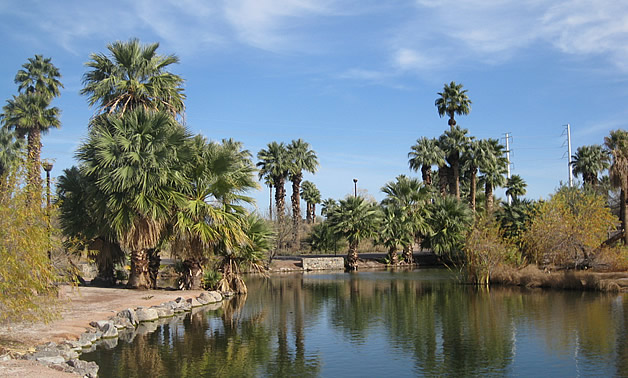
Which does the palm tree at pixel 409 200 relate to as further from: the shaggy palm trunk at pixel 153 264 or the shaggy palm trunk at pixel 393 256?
the shaggy palm trunk at pixel 153 264

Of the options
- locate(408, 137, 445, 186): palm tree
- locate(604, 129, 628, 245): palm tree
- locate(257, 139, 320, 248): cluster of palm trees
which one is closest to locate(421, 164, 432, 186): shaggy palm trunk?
locate(408, 137, 445, 186): palm tree

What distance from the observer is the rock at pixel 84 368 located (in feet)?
36.3

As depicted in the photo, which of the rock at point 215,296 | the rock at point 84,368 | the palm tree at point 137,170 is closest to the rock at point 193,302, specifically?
the rock at point 215,296

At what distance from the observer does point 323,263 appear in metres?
46.2

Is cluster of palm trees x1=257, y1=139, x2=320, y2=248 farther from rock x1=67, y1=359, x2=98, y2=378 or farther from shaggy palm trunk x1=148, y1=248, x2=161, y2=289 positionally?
rock x1=67, y1=359, x2=98, y2=378

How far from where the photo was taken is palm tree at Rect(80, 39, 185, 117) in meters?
24.5

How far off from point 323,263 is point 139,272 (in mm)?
22876

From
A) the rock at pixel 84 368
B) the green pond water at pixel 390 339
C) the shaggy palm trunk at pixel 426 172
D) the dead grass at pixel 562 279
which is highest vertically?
the shaggy palm trunk at pixel 426 172

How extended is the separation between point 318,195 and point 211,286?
65.3m

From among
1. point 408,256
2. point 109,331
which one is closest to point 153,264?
point 109,331

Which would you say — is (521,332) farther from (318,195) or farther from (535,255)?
(318,195)

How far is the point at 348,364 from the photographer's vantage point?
12898 millimetres

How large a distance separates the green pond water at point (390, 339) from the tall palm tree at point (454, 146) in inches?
1166

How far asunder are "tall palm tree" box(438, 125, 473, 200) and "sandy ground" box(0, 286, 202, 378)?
34.7 metres
